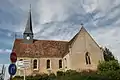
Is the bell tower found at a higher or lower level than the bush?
higher

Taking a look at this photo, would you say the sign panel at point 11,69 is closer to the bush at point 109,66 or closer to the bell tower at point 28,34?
the bush at point 109,66

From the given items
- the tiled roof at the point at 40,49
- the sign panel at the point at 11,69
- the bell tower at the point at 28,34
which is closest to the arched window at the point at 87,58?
the tiled roof at the point at 40,49

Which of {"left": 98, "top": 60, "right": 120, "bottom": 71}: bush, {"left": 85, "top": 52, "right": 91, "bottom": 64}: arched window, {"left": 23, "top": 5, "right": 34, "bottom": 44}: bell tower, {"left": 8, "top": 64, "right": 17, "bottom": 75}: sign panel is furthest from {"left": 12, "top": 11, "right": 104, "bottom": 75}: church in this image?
{"left": 8, "top": 64, "right": 17, "bottom": 75}: sign panel

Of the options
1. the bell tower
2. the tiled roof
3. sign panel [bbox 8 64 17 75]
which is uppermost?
the bell tower

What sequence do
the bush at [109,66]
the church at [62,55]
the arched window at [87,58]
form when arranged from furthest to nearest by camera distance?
the arched window at [87,58]
the church at [62,55]
the bush at [109,66]

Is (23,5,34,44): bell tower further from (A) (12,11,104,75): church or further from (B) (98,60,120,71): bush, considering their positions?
(B) (98,60,120,71): bush

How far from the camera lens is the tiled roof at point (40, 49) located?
3741 cm

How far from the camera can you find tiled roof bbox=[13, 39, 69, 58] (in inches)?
1473

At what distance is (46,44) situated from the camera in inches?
1615

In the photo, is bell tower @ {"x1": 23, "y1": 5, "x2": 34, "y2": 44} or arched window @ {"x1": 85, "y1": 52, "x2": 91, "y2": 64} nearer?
arched window @ {"x1": 85, "y1": 52, "x2": 91, "y2": 64}

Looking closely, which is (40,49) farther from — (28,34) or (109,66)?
(109,66)

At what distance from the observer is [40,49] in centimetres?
3906

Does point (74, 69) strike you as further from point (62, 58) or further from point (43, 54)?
point (43, 54)

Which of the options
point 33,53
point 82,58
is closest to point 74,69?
point 82,58
